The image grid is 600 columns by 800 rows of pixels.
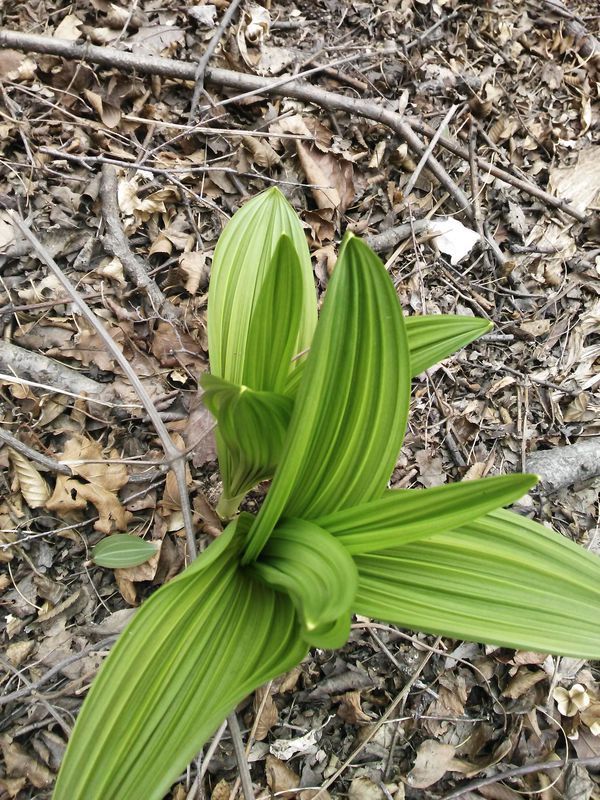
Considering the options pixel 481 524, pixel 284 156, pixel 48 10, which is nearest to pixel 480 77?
pixel 284 156

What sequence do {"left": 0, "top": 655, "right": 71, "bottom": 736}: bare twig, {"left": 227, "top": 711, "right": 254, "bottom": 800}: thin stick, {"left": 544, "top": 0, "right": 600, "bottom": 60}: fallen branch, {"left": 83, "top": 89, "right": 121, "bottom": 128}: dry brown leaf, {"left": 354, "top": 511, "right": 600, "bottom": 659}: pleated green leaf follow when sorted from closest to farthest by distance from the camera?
1. {"left": 354, "top": 511, "right": 600, "bottom": 659}: pleated green leaf
2. {"left": 227, "top": 711, "right": 254, "bottom": 800}: thin stick
3. {"left": 0, "top": 655, "right": 71, "bottom": 736}: bare twig
4. {"left": 83, "top": 89, "right": 121, "bottom": 128}: dry brown leaf
5. {"left": 544, "top": 0, "right": 600, "bottom": 60}: fallen branch

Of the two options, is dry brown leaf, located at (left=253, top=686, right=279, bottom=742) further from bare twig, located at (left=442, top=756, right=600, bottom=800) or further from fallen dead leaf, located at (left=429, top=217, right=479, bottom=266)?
fallen dead leaf, located at (left=429, top=217, right=479, bottom=266)

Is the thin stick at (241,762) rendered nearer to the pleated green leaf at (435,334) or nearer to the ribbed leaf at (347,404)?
the ribbed leaf at (347,404)

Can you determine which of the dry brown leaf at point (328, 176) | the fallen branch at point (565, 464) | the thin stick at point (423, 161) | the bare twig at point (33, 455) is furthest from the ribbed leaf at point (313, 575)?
the thin stick at point (423, 161)

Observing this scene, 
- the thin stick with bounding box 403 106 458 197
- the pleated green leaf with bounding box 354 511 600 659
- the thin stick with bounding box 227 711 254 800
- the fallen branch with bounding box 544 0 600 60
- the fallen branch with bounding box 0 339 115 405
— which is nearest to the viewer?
the pleated green leaf with bounding box 354 511 600 659

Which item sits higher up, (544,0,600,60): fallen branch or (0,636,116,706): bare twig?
(544,0,600,60): fallen branch

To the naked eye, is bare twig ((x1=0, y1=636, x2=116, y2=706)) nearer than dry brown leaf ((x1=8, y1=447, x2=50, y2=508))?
Yes

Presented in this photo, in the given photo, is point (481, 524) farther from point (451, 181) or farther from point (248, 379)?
point (451, 181)

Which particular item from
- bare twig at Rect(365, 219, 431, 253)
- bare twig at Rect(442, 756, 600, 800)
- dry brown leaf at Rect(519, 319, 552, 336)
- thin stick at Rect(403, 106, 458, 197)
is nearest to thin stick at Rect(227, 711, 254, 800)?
bare twig at Rect(442, 756, 600, 800)
